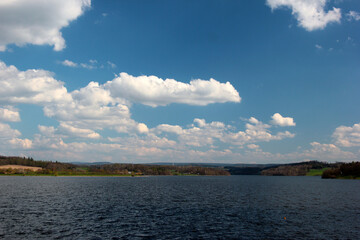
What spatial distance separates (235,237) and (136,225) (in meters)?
21.8

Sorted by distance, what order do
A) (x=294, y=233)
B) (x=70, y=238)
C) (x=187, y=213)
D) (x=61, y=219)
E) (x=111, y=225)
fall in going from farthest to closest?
1. (x=187, y=213)
2. (x=61, y=219)
3. (x=111, y=225)
4. (x=294, y=233)
5. (x=70, y=238)

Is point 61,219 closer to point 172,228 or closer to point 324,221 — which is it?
point 172,228

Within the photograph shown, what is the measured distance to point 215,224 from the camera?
56.8 meters

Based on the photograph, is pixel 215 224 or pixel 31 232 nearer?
pixel 31 232

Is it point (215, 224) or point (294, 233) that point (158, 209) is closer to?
point (215, 224)

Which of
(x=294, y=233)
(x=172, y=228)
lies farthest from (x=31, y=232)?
(x=294, y=233)

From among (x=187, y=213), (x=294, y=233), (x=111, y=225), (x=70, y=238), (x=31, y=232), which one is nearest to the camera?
(x=70, y=238)

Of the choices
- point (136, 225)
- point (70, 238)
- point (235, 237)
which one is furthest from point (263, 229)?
point (70, 238)

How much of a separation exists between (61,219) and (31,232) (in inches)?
493

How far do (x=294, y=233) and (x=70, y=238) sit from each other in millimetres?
43124

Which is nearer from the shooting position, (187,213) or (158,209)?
(187,213)

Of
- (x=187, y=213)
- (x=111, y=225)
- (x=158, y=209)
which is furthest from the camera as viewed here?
(x=158, y=209)

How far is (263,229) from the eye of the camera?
52.9 metres

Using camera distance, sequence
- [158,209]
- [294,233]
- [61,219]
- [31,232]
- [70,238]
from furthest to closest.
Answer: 1. [158,209]
2. [61,219]
3. [294,233]
4. [31,232]
5. [70,238]
